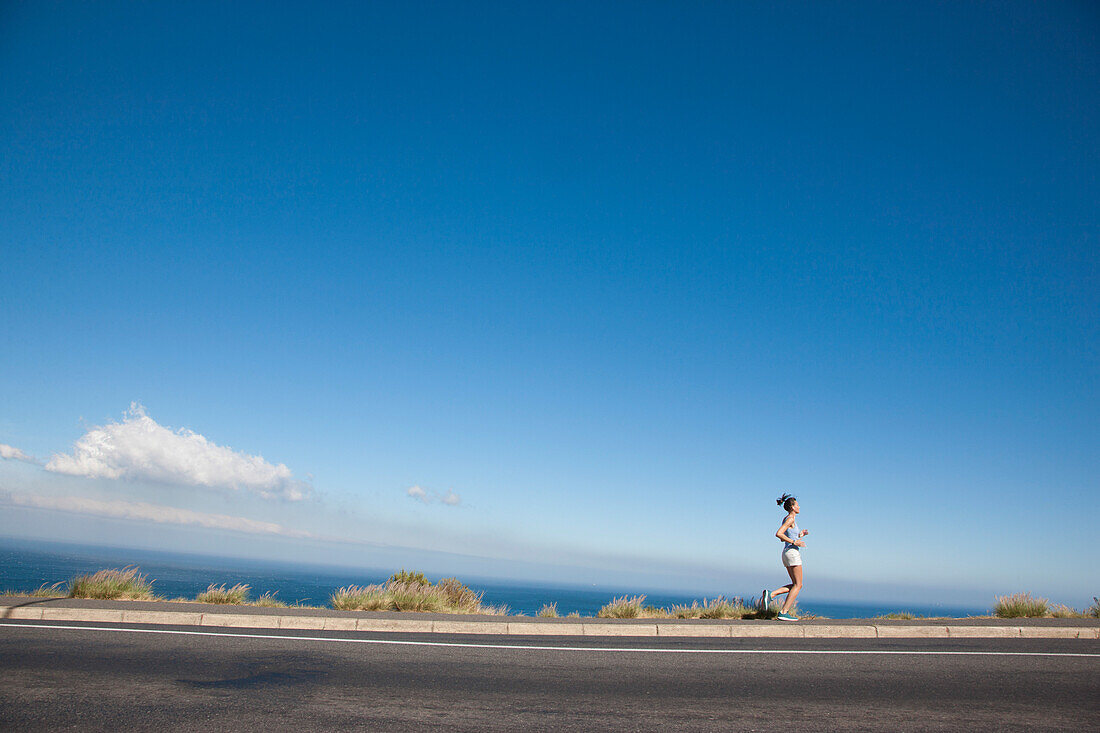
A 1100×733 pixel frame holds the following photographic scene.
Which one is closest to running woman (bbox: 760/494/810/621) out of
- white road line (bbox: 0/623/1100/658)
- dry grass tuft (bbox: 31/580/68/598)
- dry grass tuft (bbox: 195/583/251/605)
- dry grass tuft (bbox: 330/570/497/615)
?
white road line (bbox: 0/623/1100/658)

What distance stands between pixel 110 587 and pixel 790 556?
11741 mm

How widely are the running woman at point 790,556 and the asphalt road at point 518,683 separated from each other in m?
1.74

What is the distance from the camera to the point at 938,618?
10297 millimetres

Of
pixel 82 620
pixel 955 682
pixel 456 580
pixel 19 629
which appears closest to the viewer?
pixel 955 682

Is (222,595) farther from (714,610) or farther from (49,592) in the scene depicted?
(714,610)

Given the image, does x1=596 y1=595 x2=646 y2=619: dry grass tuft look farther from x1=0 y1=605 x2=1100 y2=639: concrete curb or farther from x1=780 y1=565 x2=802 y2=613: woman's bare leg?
x1=780 y1=565 x2=802 y2=613: woman's bare leg

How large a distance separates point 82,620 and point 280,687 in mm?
5504

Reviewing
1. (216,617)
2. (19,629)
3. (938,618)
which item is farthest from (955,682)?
(19,629)

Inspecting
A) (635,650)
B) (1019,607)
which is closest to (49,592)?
(635,650)

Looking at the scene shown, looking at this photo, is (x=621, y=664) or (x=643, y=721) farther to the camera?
(x=621, y=664)

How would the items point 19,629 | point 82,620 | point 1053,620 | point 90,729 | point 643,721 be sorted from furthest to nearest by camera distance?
1. point 1053,620
2. point 82,620
3. point 19,629
4. point 643,721
5. point 90,729

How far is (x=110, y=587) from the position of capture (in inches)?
437

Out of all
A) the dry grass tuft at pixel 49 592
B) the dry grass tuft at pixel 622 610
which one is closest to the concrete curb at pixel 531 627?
the dry grass tuft at pixel 622 610

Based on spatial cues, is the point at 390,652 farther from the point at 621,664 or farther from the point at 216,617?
the point at 216,617
